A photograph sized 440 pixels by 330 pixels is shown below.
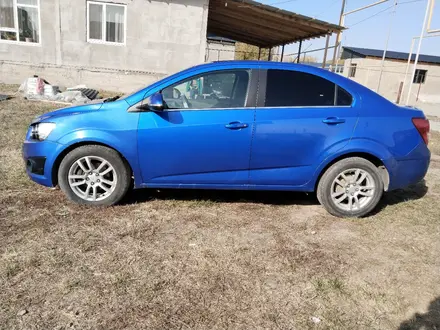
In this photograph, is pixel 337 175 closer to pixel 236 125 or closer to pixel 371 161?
pixel 371 161

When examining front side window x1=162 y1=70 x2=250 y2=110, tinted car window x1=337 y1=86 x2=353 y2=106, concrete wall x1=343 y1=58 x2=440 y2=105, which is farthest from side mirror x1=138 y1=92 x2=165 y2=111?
concrete wall x1=343 y1=58 x2=440 y2=105

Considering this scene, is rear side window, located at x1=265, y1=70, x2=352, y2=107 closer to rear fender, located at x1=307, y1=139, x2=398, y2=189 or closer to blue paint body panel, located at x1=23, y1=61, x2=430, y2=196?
blue paint body panel, located at x1=23, y1=61, x2=430, y2=196

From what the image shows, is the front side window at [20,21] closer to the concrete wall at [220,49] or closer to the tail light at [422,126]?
the tail light at [422,126]

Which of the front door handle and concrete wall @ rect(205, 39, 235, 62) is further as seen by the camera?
concrete wall @ rect(205, 39, 235, 62)

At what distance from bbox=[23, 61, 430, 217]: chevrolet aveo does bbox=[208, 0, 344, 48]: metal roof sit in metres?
9.39

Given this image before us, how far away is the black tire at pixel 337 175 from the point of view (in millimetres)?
4090

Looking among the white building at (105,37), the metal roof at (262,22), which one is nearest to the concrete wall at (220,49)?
the metal roof at (262,22)

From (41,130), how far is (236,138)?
213cm

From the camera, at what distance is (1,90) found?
12.2 meters

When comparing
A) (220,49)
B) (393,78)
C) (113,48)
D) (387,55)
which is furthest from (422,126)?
(387,55)

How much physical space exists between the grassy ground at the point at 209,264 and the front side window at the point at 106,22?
33.7 feet

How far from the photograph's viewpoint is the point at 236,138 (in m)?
3.88

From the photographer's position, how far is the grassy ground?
2.48m

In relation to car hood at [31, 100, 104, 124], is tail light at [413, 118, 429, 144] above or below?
above
